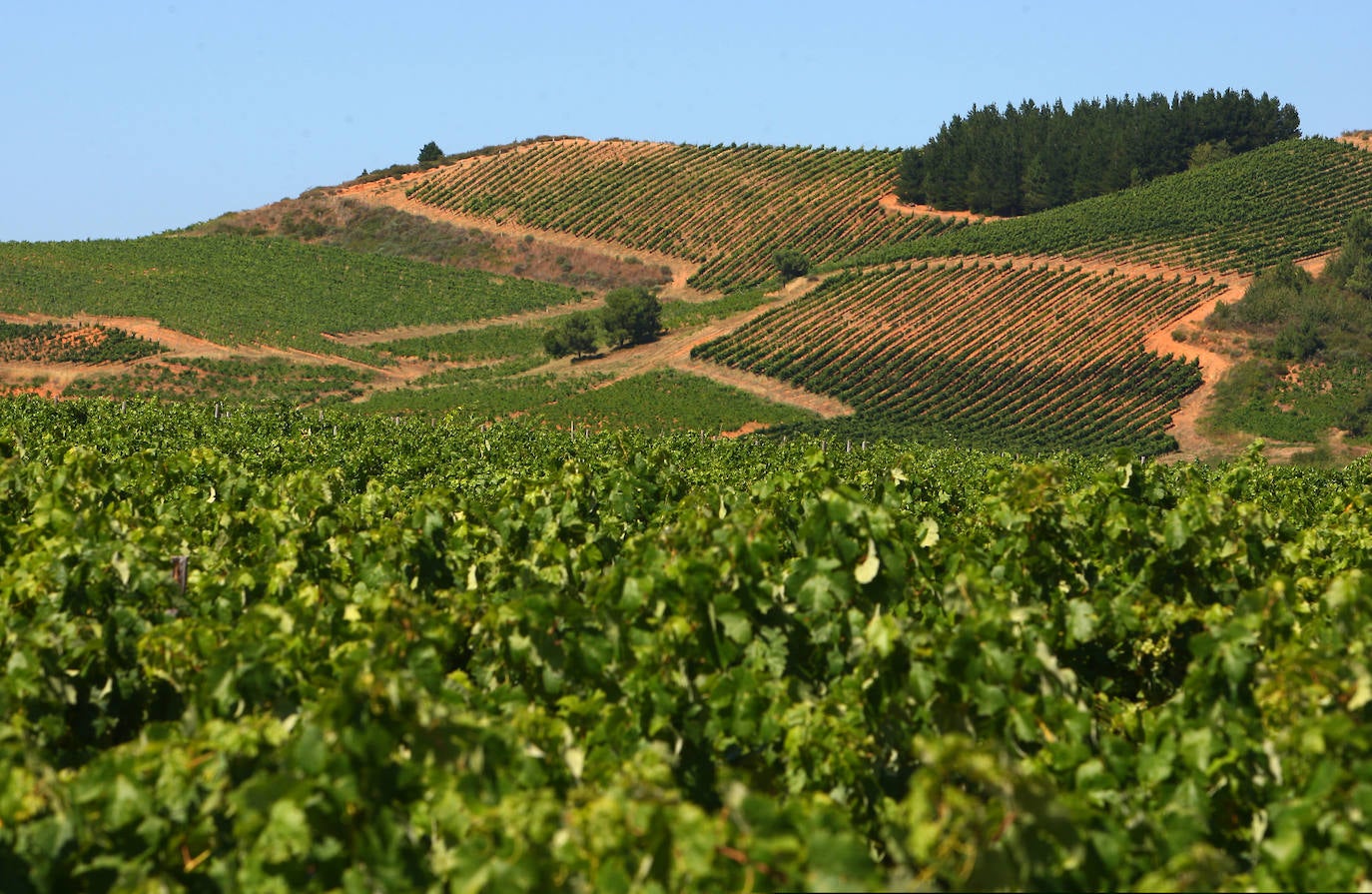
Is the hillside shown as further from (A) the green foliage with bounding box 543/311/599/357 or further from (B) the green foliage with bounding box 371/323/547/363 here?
(A) the green foliage with bounding box 543/311/599/357

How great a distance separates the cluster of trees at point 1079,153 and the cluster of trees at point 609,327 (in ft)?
123

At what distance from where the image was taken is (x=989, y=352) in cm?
7781

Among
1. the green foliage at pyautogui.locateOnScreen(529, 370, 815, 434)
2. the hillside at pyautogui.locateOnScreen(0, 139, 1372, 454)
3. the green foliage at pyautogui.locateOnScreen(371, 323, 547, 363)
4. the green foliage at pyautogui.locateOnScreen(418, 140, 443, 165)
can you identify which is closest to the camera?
the green foliage at pyautogui.locateOnScreen(529, 370, 815, 434)

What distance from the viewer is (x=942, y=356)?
77.9 meters

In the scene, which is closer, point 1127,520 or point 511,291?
point 1127,520

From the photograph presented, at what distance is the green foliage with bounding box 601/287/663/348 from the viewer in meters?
85.6

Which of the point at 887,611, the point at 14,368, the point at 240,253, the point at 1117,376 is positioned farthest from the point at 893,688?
the point at 240,253

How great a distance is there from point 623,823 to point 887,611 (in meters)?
3.62

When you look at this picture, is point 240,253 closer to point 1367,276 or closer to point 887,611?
point 1367,276

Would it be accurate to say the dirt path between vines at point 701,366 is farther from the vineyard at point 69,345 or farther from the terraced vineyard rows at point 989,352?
the vineyard at point 69,345

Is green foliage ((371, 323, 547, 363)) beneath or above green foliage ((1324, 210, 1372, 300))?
beneath

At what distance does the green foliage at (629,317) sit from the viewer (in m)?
85.6

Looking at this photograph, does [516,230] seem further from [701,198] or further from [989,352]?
[989,352]

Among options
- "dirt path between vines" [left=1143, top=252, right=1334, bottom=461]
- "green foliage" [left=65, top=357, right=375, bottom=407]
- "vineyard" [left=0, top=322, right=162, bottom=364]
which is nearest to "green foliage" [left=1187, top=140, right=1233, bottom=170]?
"dirt path between vines" [left=1143, top=252, right=1334, bottom=461]
